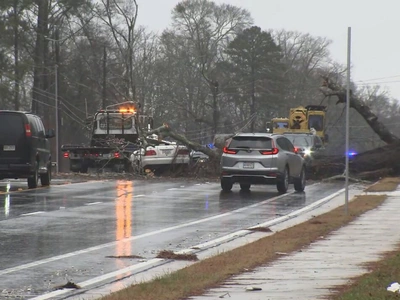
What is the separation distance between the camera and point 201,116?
272 ft

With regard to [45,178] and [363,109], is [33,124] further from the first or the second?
[363,109]

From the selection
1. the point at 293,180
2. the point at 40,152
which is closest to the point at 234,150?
the point at 293,180

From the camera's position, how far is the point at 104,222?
1753 cm

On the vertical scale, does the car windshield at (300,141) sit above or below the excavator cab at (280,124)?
below

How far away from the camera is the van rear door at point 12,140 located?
25.8 meters

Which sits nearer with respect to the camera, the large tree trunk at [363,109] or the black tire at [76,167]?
the large tree trunk at [363,109]

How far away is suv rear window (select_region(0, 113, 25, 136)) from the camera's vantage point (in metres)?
25.8

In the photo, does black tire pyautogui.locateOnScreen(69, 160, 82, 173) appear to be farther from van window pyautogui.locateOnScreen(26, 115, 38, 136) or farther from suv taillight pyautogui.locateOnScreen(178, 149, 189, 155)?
van window pyautogui.locateOnScreen(26, 115, 38, 136)

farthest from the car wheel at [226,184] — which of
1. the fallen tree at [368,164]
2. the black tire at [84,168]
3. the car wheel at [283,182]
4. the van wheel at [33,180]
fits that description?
the black tire at [84,168]

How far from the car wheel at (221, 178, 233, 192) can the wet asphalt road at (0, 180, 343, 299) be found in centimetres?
27

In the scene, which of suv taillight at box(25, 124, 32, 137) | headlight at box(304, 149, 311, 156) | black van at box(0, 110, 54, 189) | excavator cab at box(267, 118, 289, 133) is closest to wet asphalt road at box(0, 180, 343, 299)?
black van at box(0, 110, 54, 189)

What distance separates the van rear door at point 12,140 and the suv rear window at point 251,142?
559 centimetres

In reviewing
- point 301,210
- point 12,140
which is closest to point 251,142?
point 301,210

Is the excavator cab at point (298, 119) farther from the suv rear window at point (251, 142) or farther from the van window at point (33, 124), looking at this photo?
the van window at point (33, 124)
